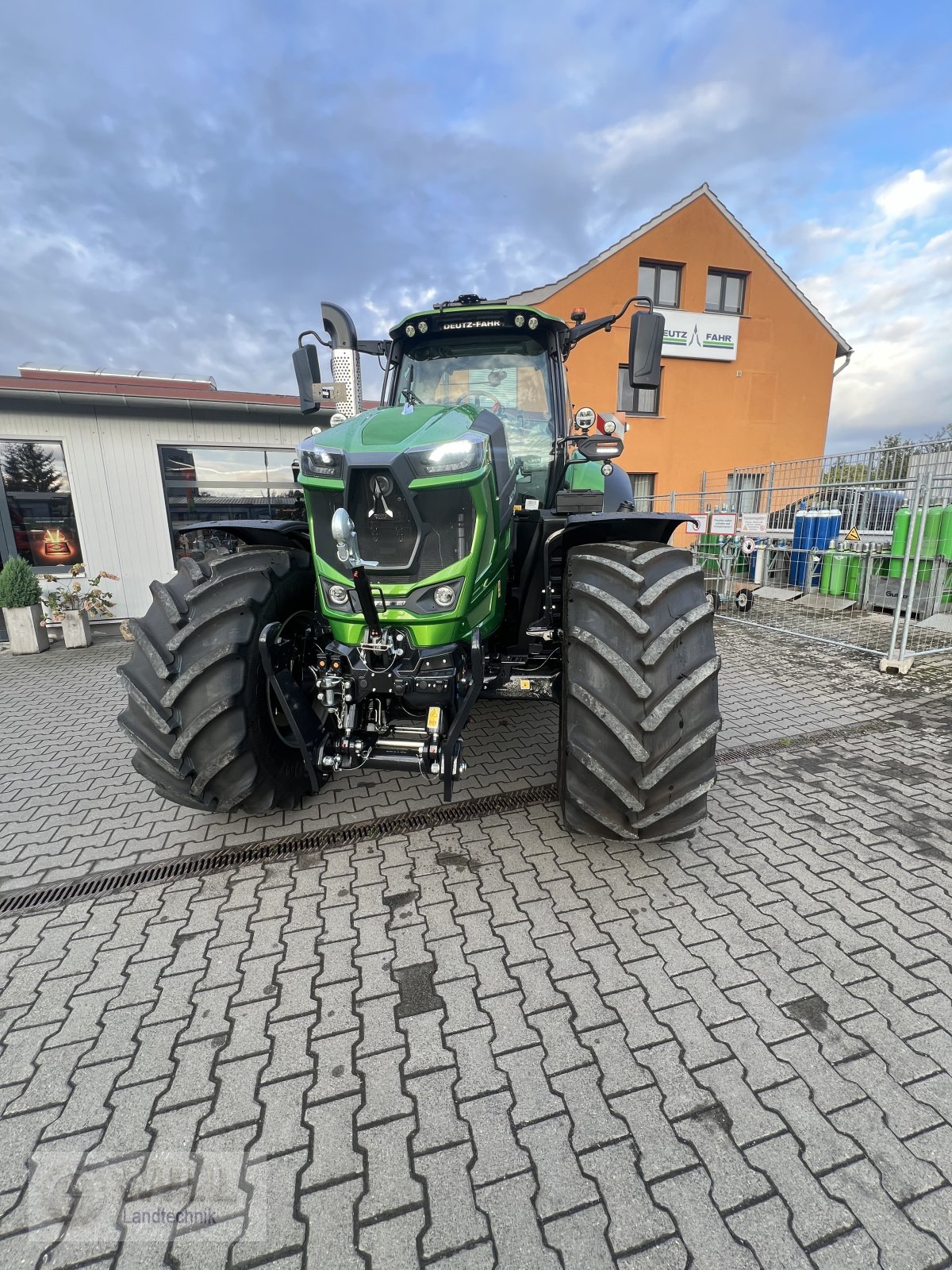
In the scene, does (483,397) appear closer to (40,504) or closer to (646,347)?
(646,347)

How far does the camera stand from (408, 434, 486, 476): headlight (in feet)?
7.41

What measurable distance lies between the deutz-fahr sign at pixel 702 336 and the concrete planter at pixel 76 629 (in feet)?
47.5

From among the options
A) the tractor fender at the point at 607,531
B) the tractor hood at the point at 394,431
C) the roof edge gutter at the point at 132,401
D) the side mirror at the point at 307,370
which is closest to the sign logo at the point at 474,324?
the side mirror at the point at 307,370

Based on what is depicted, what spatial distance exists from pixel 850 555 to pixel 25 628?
1103 cm

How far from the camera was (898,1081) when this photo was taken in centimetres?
172

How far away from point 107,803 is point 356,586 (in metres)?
2.42

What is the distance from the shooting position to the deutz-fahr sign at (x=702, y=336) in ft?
51.2

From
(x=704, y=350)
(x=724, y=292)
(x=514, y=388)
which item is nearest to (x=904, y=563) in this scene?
(x=514, y=388)

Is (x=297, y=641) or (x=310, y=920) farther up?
(x=297, y=641)

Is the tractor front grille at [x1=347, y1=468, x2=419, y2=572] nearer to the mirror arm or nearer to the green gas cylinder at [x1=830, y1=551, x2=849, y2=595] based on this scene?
the mirror arm

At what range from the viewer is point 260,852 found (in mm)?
2941

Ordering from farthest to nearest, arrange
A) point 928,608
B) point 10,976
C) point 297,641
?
point 928,608 → point 297,641 → point 10,976

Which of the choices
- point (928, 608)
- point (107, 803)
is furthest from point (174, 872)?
point (928, 608)

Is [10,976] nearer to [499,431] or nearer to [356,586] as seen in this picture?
[356,586]
